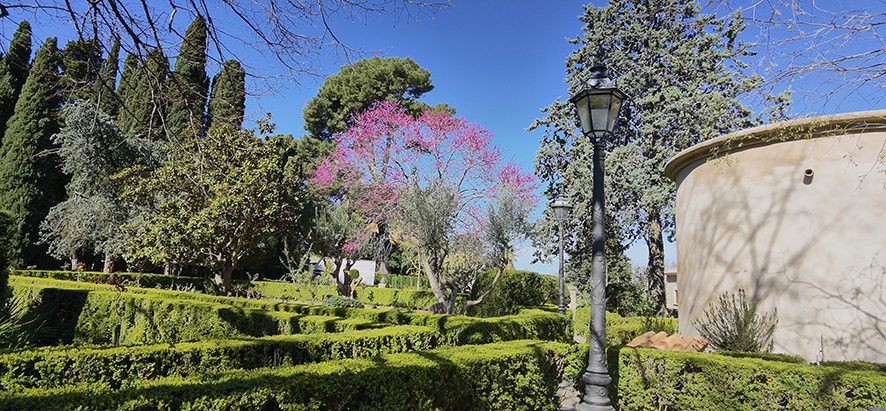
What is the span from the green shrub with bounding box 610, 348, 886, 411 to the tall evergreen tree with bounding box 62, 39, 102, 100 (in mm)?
6400

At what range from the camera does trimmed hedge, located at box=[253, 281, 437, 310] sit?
67.3ft

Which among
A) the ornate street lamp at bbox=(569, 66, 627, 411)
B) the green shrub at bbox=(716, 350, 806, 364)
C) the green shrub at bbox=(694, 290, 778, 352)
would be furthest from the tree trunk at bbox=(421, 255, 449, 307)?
the ornate street lamp at bbox=(569, 66, 627, 411)

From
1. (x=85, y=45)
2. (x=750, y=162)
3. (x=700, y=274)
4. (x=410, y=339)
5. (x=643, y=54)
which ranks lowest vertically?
(x=410, y=339)

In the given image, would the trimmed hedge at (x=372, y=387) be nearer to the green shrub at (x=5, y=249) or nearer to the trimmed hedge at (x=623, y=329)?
the trimmed hedge at (x=623, y=329)

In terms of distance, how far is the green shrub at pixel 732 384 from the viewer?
453 cm

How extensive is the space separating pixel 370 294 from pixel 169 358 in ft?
63.7

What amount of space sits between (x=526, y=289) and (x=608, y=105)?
13.0m

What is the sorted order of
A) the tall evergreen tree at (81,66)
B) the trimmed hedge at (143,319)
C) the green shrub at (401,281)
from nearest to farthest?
the tall evergreen tree at (81,66), the trimmed hedge at (143,319), the green shrub at (401,281)

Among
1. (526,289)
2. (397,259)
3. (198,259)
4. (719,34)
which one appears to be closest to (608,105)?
(526,289)

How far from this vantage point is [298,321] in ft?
24.8

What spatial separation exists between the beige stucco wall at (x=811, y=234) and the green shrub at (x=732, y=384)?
2.02 meters

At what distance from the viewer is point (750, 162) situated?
7484mm

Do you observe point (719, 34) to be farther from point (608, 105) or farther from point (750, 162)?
point (608, 105)

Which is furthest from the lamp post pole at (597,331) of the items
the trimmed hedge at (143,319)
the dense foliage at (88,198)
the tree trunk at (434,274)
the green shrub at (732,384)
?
the dense foliage at (88,198)
